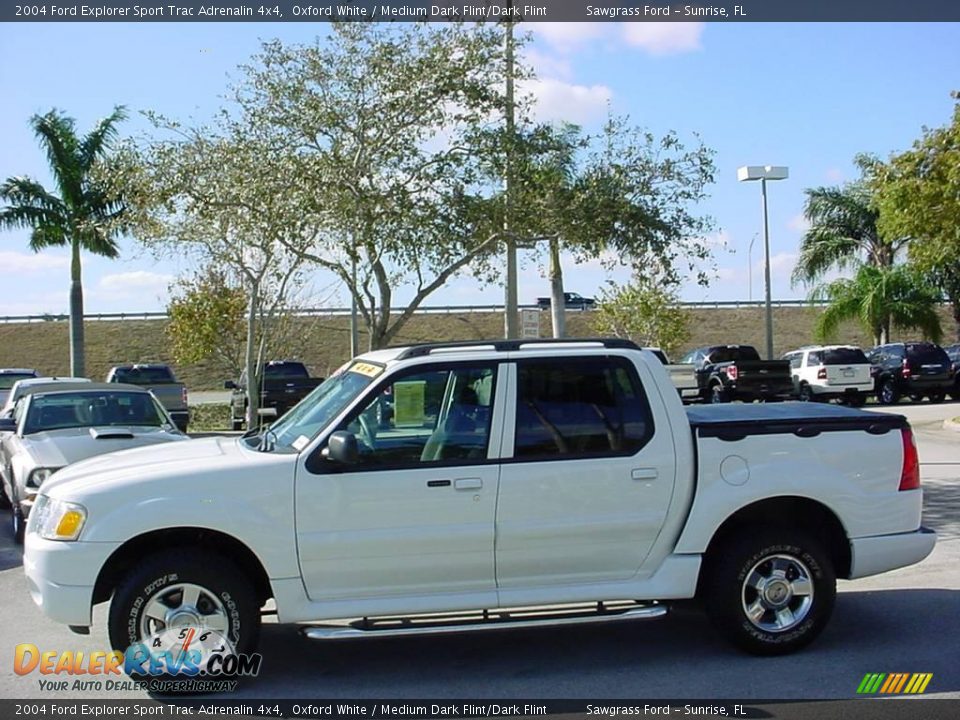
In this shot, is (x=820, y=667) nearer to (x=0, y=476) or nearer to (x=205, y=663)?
(x=205, y=663)

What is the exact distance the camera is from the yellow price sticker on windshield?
6.66 meters

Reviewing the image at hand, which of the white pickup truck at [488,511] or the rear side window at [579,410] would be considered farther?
the rear side window at [579,410]

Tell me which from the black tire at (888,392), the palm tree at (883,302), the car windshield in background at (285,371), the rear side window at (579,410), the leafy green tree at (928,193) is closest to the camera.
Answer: the rear side window at (579,410)

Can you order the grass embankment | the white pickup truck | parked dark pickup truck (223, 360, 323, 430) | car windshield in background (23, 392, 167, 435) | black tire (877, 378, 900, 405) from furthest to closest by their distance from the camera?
the grass embankment → black tire (877, 378, 900, 405) → parked dark pickup truck (223, 360, 323, 430) → car windshield in background (23, 392, 167, 435) → the white pickup truck

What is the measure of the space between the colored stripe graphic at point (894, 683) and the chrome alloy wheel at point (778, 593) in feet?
1.79

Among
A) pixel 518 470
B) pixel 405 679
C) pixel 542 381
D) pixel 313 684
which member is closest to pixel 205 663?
pixel 313 684

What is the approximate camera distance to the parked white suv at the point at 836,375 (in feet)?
98.6

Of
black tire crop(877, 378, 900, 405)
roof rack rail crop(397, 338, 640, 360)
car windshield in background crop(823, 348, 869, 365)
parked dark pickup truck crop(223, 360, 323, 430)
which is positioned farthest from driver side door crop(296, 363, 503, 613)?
black tire crop(877, 378, 900, 405)

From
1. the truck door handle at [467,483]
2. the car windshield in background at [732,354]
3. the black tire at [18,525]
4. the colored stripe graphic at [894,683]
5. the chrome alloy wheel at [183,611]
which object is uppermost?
the car windshield in background at [732,354]

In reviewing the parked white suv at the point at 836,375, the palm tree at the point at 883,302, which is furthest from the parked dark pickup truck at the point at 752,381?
the palm tree at the point at 883,302

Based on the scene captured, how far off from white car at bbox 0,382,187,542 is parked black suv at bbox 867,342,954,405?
23842mm

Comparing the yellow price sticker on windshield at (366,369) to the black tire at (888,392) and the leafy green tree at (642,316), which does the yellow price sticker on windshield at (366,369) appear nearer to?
the black tire at (888,392)

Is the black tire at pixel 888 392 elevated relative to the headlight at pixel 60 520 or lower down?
lower down

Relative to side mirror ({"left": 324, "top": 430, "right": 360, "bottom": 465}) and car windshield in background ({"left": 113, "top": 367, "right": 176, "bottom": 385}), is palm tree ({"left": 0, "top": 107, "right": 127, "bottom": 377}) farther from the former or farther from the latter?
side mirror ({"left": 324, "top": 430, "right": 360, "bottom": 465})
